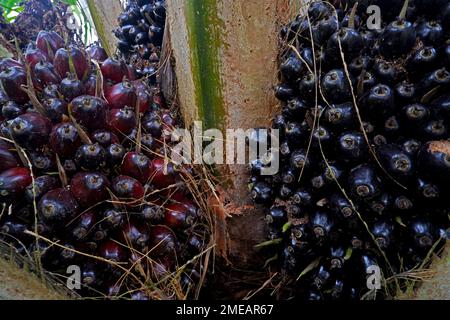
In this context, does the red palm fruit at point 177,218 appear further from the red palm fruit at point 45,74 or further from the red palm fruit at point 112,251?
the red palm fruit at point 45,74

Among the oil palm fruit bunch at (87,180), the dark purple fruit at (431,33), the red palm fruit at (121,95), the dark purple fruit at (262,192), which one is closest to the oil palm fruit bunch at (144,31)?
the red palm fruit at (121,95)

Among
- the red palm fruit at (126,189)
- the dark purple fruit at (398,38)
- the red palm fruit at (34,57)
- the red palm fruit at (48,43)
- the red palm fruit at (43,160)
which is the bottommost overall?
the red palm fruit at (126,189)

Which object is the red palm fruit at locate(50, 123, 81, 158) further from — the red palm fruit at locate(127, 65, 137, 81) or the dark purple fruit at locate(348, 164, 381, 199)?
the dark purple fruit at locate(348, 164, 381, 199)

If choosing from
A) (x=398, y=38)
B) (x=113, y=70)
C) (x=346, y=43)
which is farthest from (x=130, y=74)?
(x=398, y=38)

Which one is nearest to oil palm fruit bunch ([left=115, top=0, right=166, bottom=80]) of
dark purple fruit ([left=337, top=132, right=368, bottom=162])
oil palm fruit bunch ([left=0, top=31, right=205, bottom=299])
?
oil palm fruit bunch ([left=0, top=31, right=205, bottom=299])

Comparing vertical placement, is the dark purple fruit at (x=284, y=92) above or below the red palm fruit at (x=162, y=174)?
above

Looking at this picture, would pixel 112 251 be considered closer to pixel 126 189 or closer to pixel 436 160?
pixel 126 189
